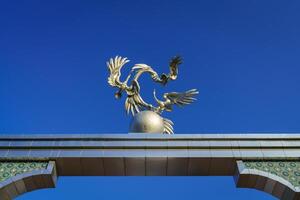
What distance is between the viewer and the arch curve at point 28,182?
309 inches

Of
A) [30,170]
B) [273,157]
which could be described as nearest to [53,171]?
[30,170]

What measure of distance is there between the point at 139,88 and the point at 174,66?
983 millimetres

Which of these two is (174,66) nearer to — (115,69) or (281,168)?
(115,69)

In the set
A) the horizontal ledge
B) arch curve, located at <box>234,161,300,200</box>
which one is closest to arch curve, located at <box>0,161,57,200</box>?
the horizontal ledge

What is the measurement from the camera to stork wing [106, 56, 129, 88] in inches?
395

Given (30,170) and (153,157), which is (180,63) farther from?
(30,170)

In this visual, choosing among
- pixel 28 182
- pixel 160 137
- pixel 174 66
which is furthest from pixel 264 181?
pixel 28 182

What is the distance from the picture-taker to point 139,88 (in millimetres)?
9945

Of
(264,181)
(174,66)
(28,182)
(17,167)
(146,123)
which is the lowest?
(264,181)

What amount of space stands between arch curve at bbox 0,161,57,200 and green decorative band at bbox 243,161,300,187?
361 cm

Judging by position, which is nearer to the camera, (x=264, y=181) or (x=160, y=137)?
(x=264, y=181)

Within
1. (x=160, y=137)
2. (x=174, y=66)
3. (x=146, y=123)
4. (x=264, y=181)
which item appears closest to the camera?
(x=264, y=181)

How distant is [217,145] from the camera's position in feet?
27.5

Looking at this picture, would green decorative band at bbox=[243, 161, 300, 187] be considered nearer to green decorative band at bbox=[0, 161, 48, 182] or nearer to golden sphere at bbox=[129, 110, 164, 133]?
golden sphere at bbox=[129, 110, 164, 133]
